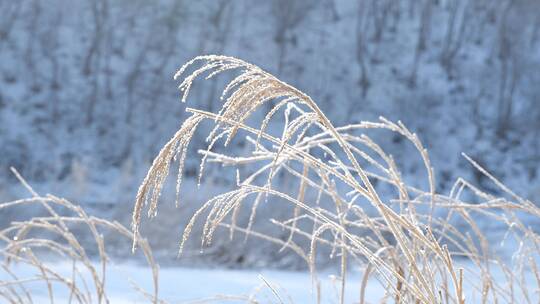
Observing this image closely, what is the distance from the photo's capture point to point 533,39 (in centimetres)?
1655

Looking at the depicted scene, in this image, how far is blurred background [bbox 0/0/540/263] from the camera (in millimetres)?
14852

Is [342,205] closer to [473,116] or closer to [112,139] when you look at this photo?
[112,139]

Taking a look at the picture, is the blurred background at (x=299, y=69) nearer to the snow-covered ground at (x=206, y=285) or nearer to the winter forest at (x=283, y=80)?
the winter forest at (x=283, y=80)

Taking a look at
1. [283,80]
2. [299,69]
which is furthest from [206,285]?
[299,69]

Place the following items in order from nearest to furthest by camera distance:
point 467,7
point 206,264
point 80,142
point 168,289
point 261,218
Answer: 1. point 168,289
2. point 206,264
3. point 261,218
4. point 80,142
5. point 467,7

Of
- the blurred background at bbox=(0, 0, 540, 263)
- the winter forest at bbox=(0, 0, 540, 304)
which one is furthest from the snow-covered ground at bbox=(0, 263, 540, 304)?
the blurred background at bbox=(0, 0, 540, 263)

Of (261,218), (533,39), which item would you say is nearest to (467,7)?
(533,39)

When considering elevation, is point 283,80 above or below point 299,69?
below

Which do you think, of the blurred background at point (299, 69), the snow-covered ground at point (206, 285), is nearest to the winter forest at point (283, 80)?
the blurred background at point (299, 69)

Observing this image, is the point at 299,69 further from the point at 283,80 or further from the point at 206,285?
the point at 206,285

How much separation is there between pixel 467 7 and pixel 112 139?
663 centimetres

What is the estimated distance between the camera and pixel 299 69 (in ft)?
52.7

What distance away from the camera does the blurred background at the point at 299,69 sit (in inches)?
585

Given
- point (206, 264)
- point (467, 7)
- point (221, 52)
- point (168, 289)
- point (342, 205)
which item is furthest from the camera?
point (467, 7)
